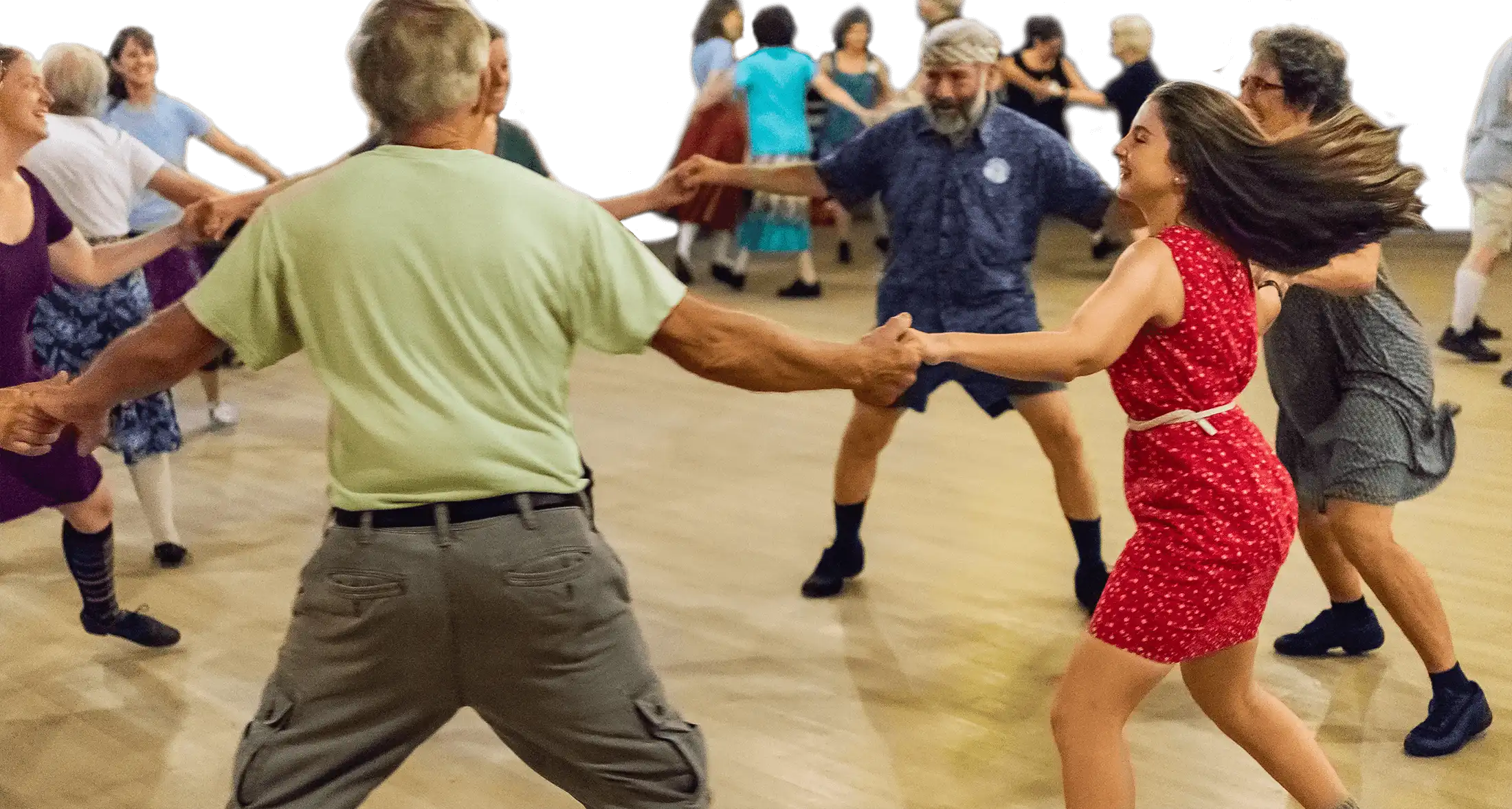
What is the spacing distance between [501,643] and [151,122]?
3694mm

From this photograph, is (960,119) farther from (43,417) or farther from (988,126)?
(43,417)

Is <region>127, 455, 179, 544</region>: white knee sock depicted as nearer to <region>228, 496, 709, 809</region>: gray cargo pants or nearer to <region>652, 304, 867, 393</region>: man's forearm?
<region>228, 496, 709, 809</region>: gray cargo pants

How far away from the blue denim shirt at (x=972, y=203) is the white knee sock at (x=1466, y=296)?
321 centimetres

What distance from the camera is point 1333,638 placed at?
11.9 ft

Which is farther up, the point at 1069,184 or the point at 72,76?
the point at 72,76

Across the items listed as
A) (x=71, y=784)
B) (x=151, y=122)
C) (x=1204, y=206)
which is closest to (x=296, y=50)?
(x=151, y=122)

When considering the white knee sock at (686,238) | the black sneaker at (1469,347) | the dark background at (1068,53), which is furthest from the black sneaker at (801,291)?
the black sneaker at (1469,347)

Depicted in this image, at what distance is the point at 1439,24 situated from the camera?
31.4 feet

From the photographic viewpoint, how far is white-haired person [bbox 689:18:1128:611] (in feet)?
12.2

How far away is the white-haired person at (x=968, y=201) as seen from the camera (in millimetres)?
3732

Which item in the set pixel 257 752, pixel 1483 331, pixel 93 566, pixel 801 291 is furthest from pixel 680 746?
pixel 801 291

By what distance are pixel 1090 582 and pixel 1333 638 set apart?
576mm

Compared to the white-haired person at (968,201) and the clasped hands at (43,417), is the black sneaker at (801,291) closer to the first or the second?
the white-haired person at (968,201)

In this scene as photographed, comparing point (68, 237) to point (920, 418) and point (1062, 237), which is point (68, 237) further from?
point (1062, 237)
